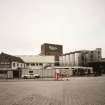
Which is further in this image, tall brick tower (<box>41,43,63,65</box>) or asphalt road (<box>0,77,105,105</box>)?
tall brick tower (<box>41,43,63,65</box>)

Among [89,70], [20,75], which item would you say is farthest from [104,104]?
[89,70]

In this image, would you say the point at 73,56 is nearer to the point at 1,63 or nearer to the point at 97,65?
the point at 97,65

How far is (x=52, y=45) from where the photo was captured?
115 metres

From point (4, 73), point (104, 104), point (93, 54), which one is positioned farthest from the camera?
point (93, 54)


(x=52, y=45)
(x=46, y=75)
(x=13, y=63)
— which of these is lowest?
(x=46, y=75)

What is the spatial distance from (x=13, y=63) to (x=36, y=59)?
80.8ft

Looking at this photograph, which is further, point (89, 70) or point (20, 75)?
point (89, 70)

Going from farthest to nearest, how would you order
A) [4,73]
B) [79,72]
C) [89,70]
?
1. [89,70]
2. [79,72]
3. [4,73]

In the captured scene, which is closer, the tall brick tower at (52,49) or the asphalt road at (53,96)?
the asphalt road at (53,96)

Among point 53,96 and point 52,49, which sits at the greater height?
point 52,49

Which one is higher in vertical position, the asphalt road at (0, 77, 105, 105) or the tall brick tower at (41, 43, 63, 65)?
the tall brick tower at (41, 43, 63, 65)

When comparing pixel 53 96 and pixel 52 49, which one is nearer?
pixel 53 96

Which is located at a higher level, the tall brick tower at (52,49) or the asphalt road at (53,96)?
the tall brick tower at (52,49)

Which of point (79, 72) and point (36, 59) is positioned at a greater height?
point (36, 59)
